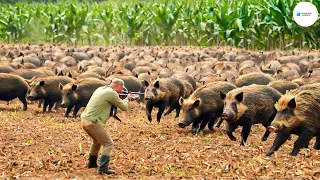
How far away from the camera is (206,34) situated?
34.9m

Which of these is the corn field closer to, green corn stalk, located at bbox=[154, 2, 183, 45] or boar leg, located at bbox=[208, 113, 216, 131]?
green corn stalk, located at bbox=[154, 2, 183, 45]

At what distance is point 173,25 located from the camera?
36.8 m

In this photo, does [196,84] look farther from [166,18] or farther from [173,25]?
[173,25]

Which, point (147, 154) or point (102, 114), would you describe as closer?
point (102, 114)

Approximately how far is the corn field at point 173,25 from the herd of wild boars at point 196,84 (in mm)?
3741

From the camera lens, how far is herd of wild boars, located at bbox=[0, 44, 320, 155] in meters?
10.5

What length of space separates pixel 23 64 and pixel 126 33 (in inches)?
586

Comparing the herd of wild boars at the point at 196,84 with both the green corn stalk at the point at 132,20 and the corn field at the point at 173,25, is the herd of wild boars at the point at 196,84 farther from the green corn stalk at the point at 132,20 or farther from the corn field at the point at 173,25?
the green corn stalk at the point at 132,20

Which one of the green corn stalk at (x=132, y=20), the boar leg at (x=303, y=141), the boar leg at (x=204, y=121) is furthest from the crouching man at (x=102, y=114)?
the green corn stalk at (x=132, y=20)

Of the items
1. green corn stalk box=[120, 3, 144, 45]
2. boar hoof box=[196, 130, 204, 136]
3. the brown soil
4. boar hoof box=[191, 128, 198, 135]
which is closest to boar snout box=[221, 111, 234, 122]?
the brown soil

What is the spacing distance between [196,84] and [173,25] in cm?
1856

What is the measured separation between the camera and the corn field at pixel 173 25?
31.0 metres

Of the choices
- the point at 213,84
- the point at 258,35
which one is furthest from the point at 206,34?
the point at 213,84

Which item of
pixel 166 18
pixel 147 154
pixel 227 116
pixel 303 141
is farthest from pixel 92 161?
pixel 166 18
